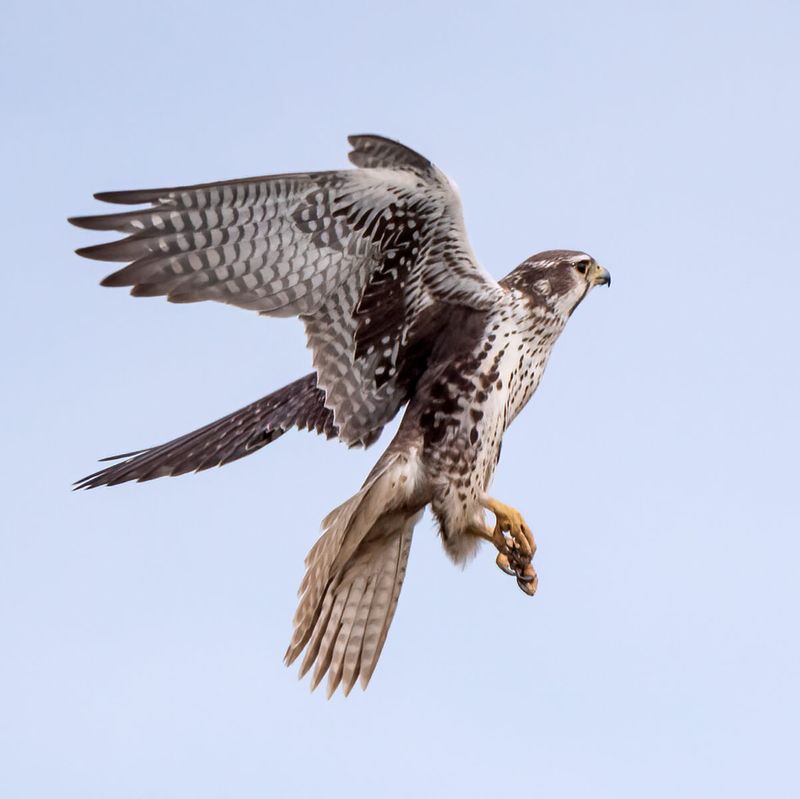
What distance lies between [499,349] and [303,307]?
0.85 m

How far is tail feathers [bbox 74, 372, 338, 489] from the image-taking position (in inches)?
286

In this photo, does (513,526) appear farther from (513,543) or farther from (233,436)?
(233,436)

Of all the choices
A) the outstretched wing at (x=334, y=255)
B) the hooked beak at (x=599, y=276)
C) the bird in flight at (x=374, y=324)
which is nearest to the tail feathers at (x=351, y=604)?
the bird in flight at (x=374, y=324)

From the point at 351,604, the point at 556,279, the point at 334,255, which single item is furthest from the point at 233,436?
the point at 556,279

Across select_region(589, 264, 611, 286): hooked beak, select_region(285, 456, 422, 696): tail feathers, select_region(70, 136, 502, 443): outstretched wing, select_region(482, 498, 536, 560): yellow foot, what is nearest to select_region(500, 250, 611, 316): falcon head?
select_region(589, 264, 611, 286): hooked beak

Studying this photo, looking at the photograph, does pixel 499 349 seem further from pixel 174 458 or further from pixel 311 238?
pixel 174 458

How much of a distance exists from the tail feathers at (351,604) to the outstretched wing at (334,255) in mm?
495

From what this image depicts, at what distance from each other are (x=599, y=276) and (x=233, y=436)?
185 cm

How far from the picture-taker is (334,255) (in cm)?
662

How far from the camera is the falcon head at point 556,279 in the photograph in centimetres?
710

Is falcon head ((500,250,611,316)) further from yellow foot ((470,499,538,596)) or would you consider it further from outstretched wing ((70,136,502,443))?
yellow foot ((470,499,538,596))

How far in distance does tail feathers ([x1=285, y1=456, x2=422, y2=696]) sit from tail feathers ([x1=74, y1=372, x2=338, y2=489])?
743 millimetres

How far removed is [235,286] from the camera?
21.1 ft

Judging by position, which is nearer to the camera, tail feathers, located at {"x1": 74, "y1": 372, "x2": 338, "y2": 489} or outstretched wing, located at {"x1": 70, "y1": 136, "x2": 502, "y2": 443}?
outstretched wing, located at {"x1": 70, "y1": 136, "x2": 502, "y2": 443}
